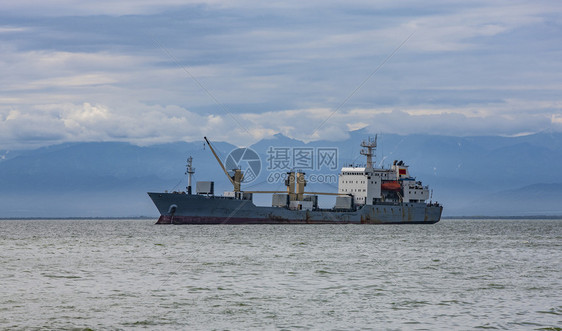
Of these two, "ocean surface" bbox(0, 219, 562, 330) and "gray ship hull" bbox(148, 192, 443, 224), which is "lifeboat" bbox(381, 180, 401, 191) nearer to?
"gray ship hull" bbox(148, 192, 443, 224)

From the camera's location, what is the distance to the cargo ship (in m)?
103

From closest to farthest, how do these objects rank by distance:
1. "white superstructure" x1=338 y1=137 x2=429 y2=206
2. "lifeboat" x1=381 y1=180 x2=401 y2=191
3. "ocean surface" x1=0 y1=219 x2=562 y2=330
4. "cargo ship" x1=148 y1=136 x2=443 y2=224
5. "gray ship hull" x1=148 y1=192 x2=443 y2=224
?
"ocean surface" x1=0 y1=219 x2=562 y2=330
"gray ship hull" x1=148 y1=192 x2=443 y2=224
"cargo ship" x1=148 y1=136 x2=443 y2=224
"white superstructure" x1=338 y1=137 x2=429 y2=206
"lifeboat" x1=381 y1=180 x2=401 y2=191

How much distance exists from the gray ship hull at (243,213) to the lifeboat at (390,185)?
2987 millimetres

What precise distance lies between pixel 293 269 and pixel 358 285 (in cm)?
803

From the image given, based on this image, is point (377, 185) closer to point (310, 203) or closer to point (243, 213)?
point (310, 203)

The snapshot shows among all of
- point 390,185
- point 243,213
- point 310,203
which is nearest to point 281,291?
point 243,213

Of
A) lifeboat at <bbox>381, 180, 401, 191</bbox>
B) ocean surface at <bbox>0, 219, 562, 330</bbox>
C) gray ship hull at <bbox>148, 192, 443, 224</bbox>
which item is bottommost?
ocean surface at <bbox>0, 219, 562, 330</bbox>

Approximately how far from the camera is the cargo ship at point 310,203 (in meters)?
103

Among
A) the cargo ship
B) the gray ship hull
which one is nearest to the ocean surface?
the gray ship hull

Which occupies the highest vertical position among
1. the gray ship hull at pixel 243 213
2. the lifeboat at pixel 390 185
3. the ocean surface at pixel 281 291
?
the lifeboat at pixel 390 185

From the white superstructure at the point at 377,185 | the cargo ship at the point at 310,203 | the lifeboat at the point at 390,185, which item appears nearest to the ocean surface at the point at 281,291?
the cargo ship at the point at 310,203

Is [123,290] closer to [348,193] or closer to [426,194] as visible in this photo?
[348,193]

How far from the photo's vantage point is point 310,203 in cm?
11362

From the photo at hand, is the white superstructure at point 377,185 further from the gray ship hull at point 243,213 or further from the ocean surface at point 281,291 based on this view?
the ocean surface at point 281,291
